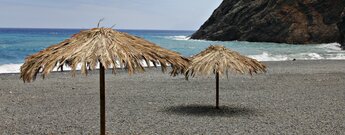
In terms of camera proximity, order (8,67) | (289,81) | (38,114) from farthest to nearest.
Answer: (8,67) < (289,81) < (38,114)

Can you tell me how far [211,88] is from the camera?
14.1 m

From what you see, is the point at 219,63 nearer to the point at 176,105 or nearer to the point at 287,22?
the point at 176,105

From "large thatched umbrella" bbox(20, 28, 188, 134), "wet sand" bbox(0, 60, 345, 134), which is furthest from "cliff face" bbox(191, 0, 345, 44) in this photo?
"large thatched umbrella" bbox(20, 28, 188, 134)

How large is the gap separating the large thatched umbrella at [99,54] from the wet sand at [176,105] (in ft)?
7.40

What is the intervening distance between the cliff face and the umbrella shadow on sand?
1689 inches

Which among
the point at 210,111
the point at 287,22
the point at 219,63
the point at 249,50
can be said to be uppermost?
the point at 287,22

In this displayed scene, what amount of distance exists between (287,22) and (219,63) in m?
47.6

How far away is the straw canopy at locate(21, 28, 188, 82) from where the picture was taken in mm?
5520

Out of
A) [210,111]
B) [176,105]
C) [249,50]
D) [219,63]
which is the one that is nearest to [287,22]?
[249,50]

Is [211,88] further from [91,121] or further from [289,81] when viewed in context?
[91,121]

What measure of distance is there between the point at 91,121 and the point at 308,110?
191 inches

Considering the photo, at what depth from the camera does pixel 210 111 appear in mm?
10086

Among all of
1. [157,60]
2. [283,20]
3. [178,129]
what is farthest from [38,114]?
[283,20]

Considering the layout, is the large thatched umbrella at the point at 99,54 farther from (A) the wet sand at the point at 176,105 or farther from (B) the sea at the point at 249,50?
(B) the sea at the point at 249,50
